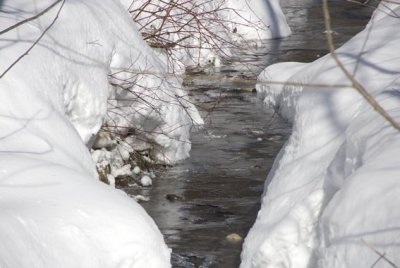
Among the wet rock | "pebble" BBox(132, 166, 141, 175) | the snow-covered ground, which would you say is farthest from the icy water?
the snow-covered ground

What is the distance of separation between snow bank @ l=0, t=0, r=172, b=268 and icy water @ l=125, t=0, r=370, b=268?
92 centimetres

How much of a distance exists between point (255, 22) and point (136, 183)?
8.84 meters

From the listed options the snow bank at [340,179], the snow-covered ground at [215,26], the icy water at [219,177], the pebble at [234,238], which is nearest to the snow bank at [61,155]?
the snow bank at [340,179]

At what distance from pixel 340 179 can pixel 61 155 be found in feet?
5.59

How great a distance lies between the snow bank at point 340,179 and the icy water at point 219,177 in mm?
598

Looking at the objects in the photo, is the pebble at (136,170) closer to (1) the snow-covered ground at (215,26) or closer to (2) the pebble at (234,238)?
(2) the pebble at (234,238)

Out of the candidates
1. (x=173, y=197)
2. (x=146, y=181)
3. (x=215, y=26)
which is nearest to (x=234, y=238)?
(x=173, y=197)

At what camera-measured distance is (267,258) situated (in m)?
5.63

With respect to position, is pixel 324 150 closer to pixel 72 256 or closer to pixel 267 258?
pixel 267 258

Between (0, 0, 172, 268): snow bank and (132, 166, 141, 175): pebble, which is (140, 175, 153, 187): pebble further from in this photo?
(0, 0, 172, 268): snow bank

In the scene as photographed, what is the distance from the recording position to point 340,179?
216 inches

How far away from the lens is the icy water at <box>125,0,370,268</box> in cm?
682

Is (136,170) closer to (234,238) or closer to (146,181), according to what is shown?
(146,181)

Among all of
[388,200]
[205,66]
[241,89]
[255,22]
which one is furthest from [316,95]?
[255,22]
